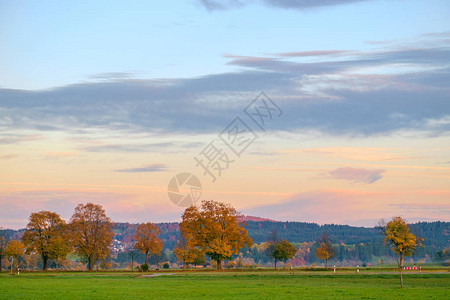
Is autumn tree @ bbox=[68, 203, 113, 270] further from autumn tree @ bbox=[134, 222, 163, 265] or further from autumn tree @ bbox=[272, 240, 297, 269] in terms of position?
autumn tree @ bbox=[272, 240, 297, 269]

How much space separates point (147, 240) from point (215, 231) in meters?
16.1

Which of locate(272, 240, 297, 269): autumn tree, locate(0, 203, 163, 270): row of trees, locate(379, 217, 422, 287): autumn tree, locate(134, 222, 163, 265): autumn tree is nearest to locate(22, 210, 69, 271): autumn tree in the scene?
locate(0, 203, 163, 270): row of trees

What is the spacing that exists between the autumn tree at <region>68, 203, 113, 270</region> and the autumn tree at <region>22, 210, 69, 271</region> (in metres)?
2.42

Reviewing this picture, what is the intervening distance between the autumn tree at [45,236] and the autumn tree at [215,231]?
25.0m

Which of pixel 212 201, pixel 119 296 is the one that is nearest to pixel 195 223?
pixel 212 201

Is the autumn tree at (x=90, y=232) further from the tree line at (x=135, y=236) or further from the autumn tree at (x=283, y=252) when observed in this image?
the autumn tree at (x=283, y=252)

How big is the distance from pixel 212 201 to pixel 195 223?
18.1ft

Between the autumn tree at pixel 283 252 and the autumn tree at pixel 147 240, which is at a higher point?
Answer: the autumn tree at pixel 147 240

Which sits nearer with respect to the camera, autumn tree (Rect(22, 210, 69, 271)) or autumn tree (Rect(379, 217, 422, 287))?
autumn tree (Rect(379, 217, 422, 287))

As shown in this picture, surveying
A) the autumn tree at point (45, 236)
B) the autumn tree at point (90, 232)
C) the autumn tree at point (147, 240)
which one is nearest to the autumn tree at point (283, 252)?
the autumn tree at point (147, 240)

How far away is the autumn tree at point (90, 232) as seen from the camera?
112 meters

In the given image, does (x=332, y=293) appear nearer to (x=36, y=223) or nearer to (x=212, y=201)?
(x=212, y=201)

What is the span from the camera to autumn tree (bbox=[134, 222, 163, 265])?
11256 centimetres

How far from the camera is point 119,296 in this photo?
4306cm
